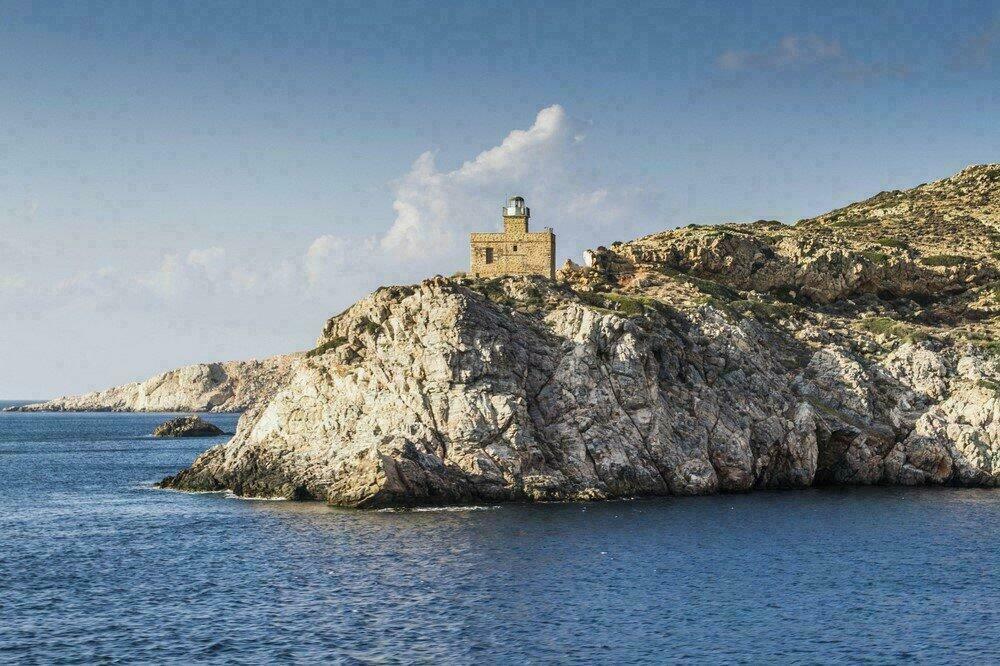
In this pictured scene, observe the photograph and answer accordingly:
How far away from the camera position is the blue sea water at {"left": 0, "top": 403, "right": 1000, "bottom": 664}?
37688 millimetres

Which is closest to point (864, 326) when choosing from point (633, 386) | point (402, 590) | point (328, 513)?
point (633, 386)

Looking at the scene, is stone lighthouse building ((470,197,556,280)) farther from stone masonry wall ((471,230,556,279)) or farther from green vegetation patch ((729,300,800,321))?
green vegetation patch ((729,300,800,321))

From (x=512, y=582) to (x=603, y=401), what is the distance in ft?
96.7

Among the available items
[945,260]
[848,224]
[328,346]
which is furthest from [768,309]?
[848,224]

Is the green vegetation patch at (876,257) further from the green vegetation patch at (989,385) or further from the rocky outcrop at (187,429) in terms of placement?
the rocky outcrop at (187,429)

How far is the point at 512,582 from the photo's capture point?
155ft

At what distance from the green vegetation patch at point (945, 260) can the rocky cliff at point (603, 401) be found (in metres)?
12.4

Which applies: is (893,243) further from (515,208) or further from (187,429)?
(187,429)

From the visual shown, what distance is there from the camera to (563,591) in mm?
45781

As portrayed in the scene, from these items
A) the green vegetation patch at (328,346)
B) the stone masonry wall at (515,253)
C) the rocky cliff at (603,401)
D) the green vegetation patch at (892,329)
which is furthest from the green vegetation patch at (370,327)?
the green vegetation patch at (892,329)

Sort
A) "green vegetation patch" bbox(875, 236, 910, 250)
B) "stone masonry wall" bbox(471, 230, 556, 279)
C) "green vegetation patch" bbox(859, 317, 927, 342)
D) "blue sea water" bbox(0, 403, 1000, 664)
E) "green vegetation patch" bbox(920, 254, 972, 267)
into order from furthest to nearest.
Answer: "green vegetation patch" bbox(875, 236, 910, 250)
"green vegetation patch" bbox(920, 254, 972, 267)
"stone masonry wall" bbox(471, 230, 556, 279)
"green vegetation patch" bbox(859, 317, 927, 342)
"blue sea water" bbox(0, 403, 1000, 664)

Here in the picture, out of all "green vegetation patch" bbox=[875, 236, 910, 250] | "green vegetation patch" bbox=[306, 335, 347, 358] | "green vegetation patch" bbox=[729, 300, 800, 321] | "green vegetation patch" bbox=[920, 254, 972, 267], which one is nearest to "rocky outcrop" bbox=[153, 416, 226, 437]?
"green vegetation patch" bbox=[306, 335, 347, 358]

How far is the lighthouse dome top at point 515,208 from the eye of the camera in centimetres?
9562

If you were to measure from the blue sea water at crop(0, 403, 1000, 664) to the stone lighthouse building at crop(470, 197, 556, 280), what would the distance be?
30700 mm
